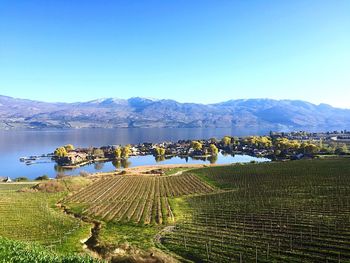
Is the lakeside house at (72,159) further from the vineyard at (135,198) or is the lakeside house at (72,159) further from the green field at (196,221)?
the green field at (196,221)

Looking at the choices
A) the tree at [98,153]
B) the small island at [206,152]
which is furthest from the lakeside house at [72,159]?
the tree at [98,153]

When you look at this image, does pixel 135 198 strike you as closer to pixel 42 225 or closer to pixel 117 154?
pixel 42 225

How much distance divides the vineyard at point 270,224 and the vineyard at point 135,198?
14.4 ft

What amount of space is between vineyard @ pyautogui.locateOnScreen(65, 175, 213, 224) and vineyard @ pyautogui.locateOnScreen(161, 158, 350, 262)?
4380 millimetres

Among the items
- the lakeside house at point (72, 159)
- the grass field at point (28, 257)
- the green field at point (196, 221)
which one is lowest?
the lakeside house at point (72, 159)

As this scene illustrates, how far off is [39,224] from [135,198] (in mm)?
20382

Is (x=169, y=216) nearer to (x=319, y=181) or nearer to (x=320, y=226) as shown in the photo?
(x=320, y=226)

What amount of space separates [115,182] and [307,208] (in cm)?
4549

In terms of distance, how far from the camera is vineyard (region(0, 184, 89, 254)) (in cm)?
3181

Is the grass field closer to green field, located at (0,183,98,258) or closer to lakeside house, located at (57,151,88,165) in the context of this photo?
green field, located at (0,183,98,258)

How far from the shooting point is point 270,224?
35500 mm

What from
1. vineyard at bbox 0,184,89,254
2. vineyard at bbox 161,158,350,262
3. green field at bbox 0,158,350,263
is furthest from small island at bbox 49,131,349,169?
vineyard at bbox 0,184,89,254

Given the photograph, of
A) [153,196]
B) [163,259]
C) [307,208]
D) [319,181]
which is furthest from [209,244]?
[319,181]

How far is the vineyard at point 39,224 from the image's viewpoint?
31.8 meters
